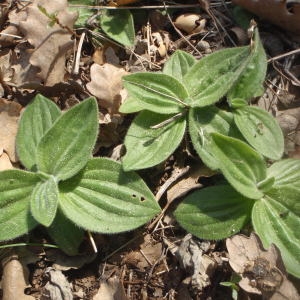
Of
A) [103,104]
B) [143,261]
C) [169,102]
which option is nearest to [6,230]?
[143,261]

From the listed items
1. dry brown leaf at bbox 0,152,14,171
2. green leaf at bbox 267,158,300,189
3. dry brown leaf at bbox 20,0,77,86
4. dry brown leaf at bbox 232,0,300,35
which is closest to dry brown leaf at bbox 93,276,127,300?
dry brown leaf at bbox 0,152,14,171

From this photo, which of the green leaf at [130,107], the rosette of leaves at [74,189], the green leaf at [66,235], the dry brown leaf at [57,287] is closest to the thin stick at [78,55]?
the green leaf at [130,107]

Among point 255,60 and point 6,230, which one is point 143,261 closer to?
point 6,230

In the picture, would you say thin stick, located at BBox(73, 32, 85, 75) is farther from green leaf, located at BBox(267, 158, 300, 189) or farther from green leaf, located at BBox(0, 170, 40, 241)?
green leaf, located at BBox(267, 158, 300, 189)

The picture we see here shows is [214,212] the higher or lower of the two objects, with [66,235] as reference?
higher

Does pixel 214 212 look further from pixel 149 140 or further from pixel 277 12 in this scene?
pixel 277 12

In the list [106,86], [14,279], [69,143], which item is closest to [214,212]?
[69,143]
